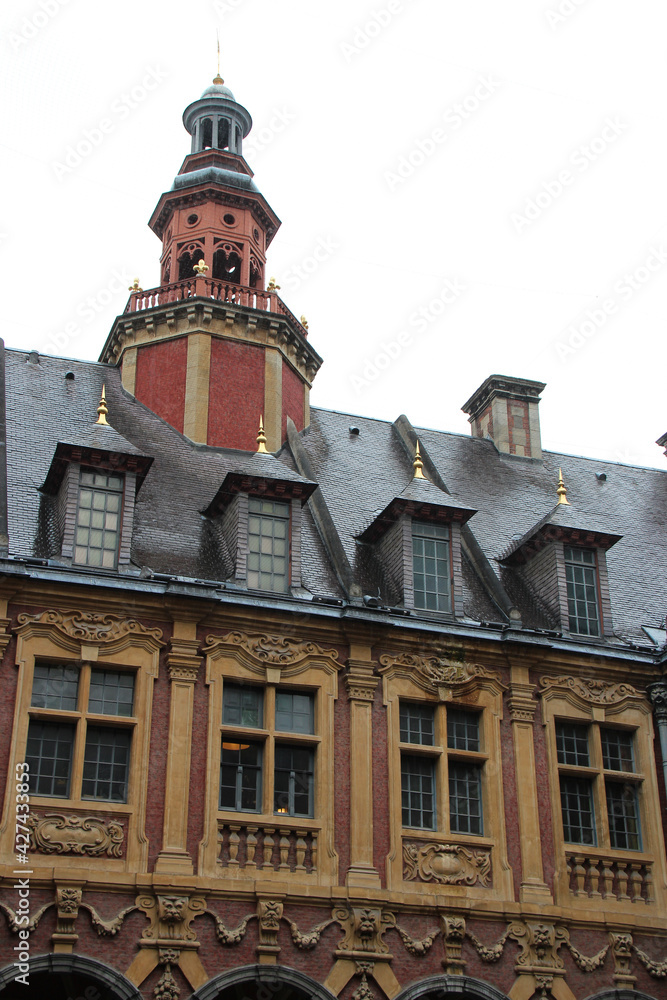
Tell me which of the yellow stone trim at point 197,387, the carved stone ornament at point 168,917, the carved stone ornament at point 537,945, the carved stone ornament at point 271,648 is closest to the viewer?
the carved stone ornament at point 168,917

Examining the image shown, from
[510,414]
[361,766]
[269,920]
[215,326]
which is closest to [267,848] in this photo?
[269,920]

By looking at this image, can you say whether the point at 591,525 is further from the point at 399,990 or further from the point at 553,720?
the point at 399,990

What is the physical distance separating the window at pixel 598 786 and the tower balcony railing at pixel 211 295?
43.1ft

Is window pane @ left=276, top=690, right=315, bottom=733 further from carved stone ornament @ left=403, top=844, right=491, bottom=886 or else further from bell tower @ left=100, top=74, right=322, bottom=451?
bell tower @ left=100, top=74, right=322, bottom=451

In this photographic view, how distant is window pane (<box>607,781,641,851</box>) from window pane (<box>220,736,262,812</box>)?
7050 mm

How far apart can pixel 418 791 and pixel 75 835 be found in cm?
644

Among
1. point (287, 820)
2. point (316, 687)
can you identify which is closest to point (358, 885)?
point (287, 820)

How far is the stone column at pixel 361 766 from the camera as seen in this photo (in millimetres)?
21281

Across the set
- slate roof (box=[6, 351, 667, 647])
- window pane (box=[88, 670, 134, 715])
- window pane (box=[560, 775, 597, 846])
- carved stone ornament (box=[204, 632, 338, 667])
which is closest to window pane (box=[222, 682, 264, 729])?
carved stone ornament (box=[204, 632, 338, 667])

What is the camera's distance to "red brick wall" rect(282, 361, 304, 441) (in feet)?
100

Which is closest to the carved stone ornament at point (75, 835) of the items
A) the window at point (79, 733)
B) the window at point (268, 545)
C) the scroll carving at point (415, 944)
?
the window at point (79, 733)

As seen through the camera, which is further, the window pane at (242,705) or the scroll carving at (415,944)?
the window pane at (242,705)

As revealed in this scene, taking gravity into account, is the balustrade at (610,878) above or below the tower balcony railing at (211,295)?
below

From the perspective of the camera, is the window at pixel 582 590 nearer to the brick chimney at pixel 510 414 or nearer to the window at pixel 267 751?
the window at pixel 267 751
